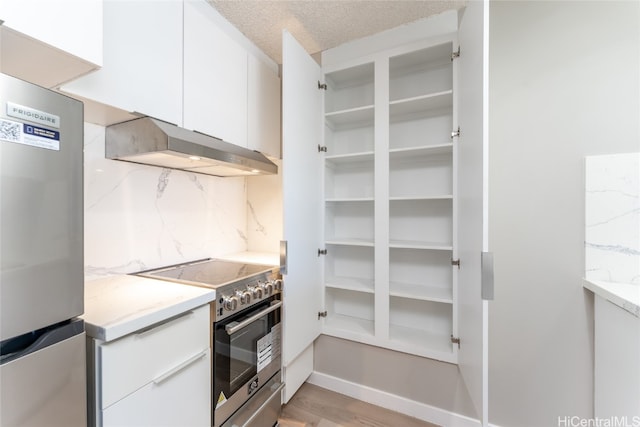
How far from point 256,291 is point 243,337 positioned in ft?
0.76

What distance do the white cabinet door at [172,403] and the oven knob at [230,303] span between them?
19cm

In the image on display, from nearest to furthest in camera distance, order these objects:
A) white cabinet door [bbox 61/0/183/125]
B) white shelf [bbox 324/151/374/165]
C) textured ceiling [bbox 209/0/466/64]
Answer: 1. white cabinet door [bbox 61/0/183/125]
2. textured ceiling [bbox 209/0/466/64]
3. white shelf [bbox 324/151/374/165]

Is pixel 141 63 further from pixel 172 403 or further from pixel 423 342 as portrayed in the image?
pixel 423 342

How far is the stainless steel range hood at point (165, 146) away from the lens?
1.14 meters

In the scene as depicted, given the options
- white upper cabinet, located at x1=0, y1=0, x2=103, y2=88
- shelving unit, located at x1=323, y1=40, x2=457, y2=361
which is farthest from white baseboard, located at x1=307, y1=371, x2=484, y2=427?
white upper cabinet, located at x1=0, y1=0, x2=103, y2=88

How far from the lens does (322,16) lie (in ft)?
5.44

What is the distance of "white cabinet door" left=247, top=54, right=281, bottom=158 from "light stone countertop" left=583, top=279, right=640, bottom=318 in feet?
6.48

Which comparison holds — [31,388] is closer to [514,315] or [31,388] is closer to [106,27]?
[106,27]

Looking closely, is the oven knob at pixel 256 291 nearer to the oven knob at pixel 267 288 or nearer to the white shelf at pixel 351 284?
the oven knob at pixel 267 288

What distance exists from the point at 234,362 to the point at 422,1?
227 centimetres

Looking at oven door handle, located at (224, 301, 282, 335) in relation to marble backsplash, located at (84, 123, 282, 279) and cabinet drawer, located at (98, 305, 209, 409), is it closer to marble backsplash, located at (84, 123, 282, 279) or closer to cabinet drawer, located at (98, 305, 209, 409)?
cabinet drawer, located at (98, 305, 209, 409)

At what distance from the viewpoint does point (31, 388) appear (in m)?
0.61

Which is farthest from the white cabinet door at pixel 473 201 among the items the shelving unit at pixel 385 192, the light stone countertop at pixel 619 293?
the light stone countertop at pixel 619 293

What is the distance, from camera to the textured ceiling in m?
1.56
